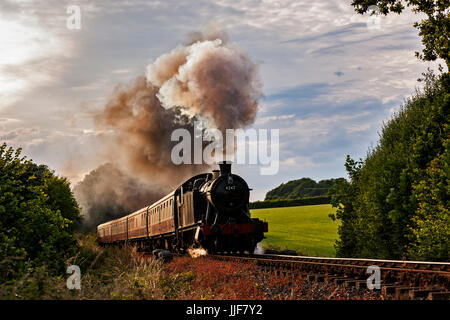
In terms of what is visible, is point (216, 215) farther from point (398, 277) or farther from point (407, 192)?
point (398, 277)

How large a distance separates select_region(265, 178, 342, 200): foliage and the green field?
2129 cm

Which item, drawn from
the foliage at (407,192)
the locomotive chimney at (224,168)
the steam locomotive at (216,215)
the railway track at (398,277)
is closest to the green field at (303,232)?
the foliage at (407,192)

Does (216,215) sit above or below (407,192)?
below

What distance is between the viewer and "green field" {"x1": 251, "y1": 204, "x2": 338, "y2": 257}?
→ 3080 centimetres

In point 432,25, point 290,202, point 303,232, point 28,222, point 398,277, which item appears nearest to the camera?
point 398,277

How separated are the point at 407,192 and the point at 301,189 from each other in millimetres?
64101

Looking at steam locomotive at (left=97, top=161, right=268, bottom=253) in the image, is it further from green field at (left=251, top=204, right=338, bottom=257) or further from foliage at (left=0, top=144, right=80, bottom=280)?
green field at (left=251, top=204, right=338, bottom=257)

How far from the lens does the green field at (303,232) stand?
30.8 metres

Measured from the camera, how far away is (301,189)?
81562mm

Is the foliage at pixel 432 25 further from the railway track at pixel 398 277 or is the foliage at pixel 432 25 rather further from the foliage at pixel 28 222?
the foliage at pixel 28 222

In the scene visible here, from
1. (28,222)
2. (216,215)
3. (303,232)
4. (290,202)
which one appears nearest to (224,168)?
(216,215)

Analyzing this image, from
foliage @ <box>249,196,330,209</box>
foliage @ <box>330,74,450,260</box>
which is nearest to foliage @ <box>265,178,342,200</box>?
foliage @ <box>249,196,330,209</box>

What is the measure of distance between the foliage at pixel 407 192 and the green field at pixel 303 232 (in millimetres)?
6497
